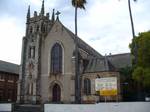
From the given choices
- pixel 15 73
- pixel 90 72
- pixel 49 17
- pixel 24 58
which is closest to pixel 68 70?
pixel 90 72

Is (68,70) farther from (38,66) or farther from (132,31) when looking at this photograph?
(132,31)

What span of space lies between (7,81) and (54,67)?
16786 millimetres

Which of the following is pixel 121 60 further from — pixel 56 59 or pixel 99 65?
pixel 56 59

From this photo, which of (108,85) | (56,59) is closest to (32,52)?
(56,59)

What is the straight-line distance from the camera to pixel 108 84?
35094mm

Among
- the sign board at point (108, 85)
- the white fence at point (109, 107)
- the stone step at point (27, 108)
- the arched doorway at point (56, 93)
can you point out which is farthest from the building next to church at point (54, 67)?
the white fence at point (109, 107)

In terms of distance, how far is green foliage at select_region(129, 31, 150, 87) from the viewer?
38.2 meters

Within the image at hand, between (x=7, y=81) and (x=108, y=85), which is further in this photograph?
(x=7, y=81)

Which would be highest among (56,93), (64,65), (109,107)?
(64,65)

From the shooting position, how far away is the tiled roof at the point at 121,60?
184ft

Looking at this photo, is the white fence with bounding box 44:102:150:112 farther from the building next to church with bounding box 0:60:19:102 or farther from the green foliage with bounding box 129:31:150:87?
the building next to church with bounding box 0:60:19:102

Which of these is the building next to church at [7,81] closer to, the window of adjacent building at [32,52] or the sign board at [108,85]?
the window of adjacent building at [32,52]

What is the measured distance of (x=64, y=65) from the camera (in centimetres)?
5203

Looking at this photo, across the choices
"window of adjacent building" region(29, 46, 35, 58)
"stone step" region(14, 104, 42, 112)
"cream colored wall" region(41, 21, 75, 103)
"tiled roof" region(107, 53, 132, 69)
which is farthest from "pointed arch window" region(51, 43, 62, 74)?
"tiled roof" region(107, 53, 132, 69)
